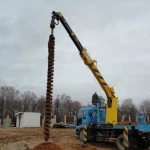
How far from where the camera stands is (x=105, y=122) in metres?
18.9

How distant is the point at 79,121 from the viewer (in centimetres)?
2192

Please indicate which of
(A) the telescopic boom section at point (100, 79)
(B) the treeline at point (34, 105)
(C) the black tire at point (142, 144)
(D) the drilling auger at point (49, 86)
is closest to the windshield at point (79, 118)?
(A) the telescopic boom section at point (100, 79)

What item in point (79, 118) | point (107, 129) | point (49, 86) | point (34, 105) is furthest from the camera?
point (34, 105)

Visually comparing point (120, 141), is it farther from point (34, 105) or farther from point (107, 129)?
point (34, 105)

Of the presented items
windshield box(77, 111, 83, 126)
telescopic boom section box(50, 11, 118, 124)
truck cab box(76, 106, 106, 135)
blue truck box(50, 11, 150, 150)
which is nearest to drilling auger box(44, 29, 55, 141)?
blue truck box(50, 11, 150, 150)

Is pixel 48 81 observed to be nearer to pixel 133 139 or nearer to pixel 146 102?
pixel 133 139

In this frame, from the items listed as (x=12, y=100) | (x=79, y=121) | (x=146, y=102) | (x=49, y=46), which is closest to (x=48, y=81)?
(x=49, y=46)

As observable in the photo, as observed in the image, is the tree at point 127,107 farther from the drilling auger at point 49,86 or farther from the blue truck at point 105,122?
the drilling auger at point 49,86

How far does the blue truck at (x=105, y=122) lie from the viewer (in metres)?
16.3

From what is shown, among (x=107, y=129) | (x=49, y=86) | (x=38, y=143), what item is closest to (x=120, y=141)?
(x=107, y=129)

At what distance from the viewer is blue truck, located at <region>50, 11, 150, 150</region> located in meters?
16.3

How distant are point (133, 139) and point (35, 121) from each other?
2925 cm

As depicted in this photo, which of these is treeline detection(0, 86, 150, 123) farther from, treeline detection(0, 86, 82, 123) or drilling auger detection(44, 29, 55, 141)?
drilling auger detection(44, 29, 55, 141)

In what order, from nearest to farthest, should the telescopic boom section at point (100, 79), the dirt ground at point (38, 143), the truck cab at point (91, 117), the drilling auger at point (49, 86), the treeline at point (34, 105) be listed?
the drilling auger at point (49, 86)
the dirt ground at point (38, 143)
the telescopic boom section at point (100, 79)
the truck cab at point (91, 117)
the treeline at point (34, 105)
